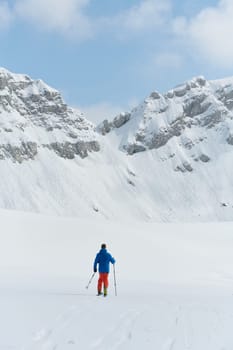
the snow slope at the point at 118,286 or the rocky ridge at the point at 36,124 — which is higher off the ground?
the rocky ridge at the point at 36,124

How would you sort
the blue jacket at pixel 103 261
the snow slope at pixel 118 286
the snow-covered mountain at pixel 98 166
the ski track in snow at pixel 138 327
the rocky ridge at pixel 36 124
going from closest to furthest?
the ski track in snow at pixel 138 327 → the snow slope at pixel 118 286 → the blue jacket at pixel 103 261 → the snow-covered mountain at pixel 98 166 → the rocky ridge at pixel 36 124

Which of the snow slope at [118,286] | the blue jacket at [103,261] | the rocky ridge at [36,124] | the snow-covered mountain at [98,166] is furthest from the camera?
the rocky ridge at [36,124]

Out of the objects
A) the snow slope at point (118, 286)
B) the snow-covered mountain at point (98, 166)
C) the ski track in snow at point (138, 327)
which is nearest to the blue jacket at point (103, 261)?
the snow slope at point (118, 286)

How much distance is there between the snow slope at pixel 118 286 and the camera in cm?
864

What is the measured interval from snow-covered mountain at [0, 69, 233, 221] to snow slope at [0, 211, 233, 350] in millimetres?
105902

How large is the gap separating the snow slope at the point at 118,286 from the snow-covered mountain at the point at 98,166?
10590cm

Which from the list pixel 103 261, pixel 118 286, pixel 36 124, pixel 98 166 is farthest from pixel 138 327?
pixel 36 124

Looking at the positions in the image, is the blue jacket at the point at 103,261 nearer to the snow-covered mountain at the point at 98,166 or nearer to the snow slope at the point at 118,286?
the snow slope at the point at 118,286

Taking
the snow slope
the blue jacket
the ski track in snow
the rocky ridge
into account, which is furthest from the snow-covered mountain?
the ski track in snow

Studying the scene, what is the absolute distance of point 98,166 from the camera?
178750mm

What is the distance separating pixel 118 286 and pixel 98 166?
160 meters

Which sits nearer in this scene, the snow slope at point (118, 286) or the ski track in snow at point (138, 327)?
the ski track in snow at point (138, 327)

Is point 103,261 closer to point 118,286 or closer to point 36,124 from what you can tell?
point 118,286

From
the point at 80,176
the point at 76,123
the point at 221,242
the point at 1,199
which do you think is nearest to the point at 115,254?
the point at 221,242
